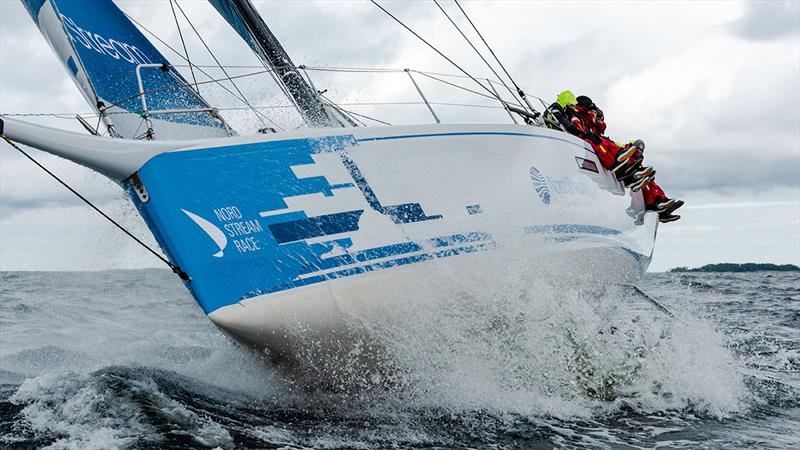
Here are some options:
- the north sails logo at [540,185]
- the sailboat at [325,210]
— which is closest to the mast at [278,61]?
the sailboat at [325,210]

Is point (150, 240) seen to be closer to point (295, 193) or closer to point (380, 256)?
point (295, 193)

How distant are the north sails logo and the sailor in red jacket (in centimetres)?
109

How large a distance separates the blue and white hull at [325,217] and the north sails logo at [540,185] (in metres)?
0.21

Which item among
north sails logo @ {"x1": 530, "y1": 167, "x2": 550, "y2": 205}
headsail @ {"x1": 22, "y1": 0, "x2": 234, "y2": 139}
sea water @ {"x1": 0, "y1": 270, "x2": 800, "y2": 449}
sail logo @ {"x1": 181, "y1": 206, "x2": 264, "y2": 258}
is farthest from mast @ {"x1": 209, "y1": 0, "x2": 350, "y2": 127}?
sea water @ {"x1": 0, "y1": 270, "x2": 800, "y2": 449}

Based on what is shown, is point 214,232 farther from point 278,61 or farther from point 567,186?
point 567,186

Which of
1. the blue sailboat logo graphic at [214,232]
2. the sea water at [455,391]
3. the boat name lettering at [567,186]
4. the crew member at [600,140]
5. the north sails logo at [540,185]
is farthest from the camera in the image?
the crew member at [600,140]

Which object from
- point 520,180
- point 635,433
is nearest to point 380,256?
point 520,180

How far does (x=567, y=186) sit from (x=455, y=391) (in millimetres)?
1785

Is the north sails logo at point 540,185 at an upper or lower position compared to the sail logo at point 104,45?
lower

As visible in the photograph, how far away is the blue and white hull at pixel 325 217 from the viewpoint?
3.33 m

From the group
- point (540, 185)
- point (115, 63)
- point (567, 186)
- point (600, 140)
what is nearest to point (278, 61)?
point (115, 63)

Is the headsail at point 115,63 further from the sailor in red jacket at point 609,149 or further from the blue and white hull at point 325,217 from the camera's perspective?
the sailor in red jacket at point 609,149

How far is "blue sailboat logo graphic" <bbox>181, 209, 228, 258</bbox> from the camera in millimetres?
3318

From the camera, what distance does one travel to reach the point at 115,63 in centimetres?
512
